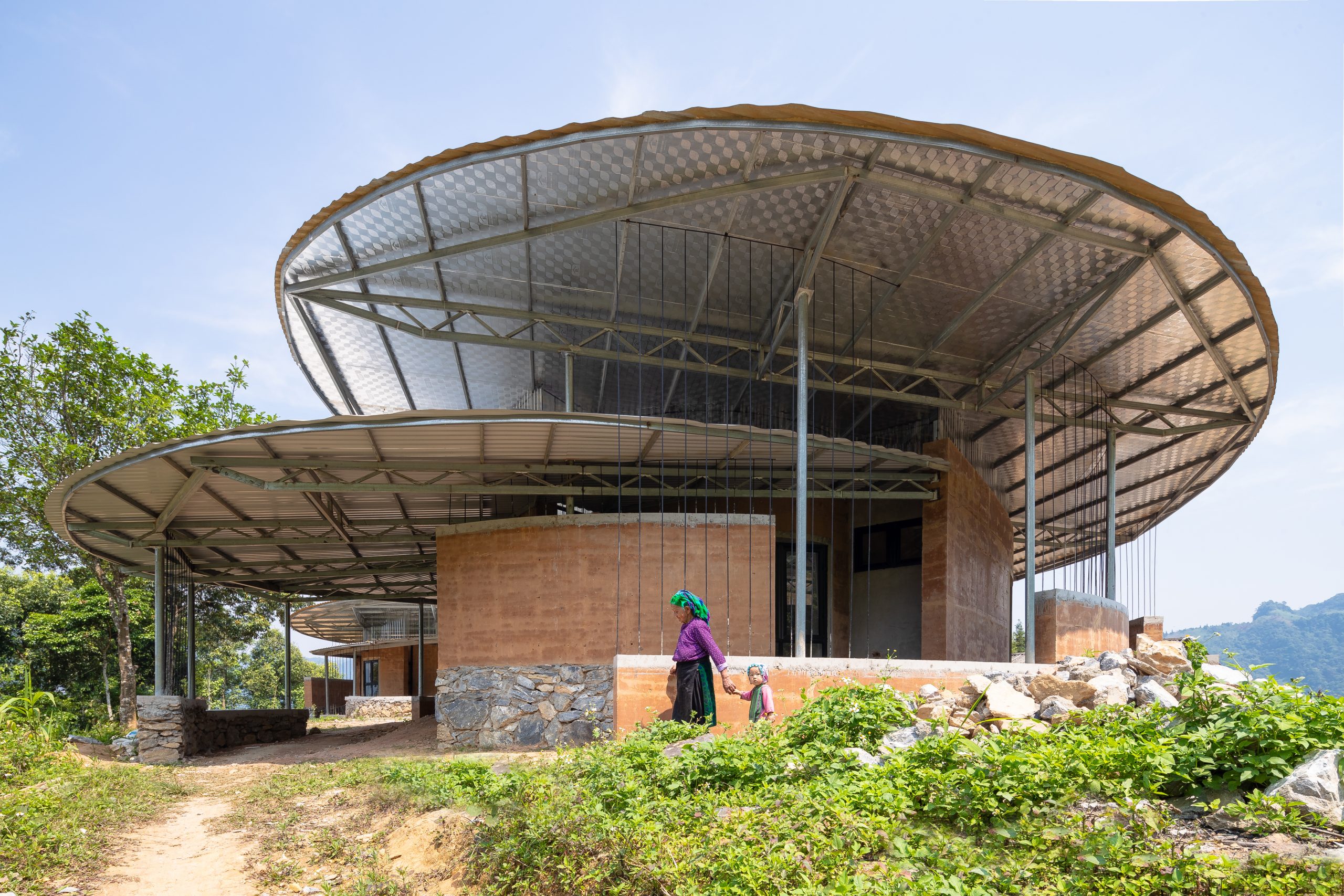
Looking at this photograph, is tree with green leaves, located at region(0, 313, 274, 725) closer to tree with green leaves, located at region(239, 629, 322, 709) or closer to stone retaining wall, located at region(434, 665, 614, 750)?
stone retaining wall, located at region(434, 665, 614, 750)

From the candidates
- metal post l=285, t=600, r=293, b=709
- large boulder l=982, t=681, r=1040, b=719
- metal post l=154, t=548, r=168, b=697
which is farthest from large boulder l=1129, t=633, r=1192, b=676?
metal post l=285, t=600, r=293, b=709

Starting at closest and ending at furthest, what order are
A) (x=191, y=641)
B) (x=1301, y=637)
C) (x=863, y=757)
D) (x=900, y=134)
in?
1. (x=863, y=757)
2. (x=900, y=134)
3. (x=191, y=641)
4. (x=1301, y=637)

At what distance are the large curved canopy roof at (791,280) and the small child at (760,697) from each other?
5829mm

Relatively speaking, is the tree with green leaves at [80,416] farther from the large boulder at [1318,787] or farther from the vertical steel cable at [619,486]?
the large boulder at [1318,787]

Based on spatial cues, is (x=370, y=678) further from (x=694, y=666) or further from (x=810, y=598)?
(x=694, y=666)

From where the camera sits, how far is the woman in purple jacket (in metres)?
9.15

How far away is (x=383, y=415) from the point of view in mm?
12602

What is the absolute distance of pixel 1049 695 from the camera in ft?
25.6

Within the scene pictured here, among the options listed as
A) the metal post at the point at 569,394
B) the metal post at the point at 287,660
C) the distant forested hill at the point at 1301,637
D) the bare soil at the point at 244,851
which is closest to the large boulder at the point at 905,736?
the bare soil at the point at 244,851

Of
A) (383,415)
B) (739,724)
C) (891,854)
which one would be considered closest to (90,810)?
(383,415)

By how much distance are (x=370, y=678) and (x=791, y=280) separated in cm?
4242

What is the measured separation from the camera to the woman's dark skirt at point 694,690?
9195mm

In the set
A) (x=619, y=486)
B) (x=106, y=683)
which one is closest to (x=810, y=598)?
(x=619, y=486)

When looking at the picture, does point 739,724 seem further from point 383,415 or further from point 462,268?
point 462,268
